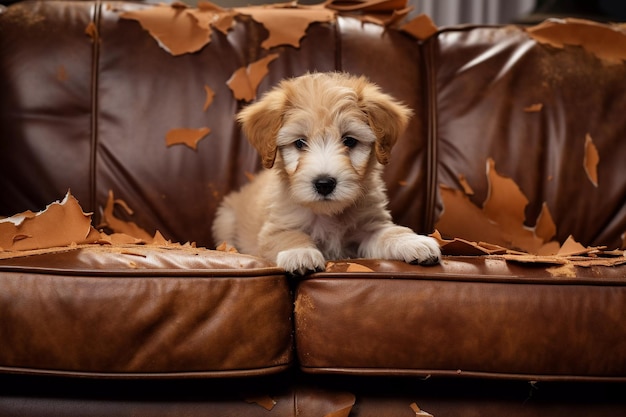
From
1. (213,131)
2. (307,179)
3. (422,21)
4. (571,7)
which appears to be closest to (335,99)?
(307,179)

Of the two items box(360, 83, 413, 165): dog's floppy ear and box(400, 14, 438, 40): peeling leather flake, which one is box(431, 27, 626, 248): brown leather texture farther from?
box(360, 83, 413, 165): dog's floppy ear

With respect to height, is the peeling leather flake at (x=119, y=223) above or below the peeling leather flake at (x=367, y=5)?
below

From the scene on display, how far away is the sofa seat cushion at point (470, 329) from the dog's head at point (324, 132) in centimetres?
42

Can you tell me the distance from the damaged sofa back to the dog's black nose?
82 centimetres

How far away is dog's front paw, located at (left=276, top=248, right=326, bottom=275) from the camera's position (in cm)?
160

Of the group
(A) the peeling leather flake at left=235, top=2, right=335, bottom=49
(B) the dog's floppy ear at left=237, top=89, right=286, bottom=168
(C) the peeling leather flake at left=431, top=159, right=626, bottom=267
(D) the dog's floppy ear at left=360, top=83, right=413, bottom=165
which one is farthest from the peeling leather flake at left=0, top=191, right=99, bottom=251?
(C) the peeling leather flake at left=431, top=159, right=626, bottom=267

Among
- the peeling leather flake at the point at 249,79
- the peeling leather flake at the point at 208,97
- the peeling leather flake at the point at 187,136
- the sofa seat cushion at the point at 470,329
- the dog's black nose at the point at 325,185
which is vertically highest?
the peeling leather flake at the point at 249,79

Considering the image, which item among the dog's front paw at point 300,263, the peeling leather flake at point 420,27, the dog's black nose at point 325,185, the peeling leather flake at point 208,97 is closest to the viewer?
the dog's front paw at point 300,263

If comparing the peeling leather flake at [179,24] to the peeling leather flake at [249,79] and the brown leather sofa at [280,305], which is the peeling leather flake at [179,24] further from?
the brown leather sofa at [280,305]

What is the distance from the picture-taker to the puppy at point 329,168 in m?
1.83

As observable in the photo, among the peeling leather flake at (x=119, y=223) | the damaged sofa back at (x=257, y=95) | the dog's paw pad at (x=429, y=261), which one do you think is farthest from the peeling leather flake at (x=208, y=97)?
the dog's paw pad at (x=429, y=261)

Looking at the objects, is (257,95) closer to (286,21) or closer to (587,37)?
(286,21)

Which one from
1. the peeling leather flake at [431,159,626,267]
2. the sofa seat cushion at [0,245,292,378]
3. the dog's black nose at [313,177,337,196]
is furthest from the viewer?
the peeling leather flake at [431,159,626,267]

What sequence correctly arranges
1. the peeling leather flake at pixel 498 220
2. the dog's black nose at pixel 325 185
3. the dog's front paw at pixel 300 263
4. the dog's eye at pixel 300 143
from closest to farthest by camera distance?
1. the dog's front paw at pixel 300 263
2. the dog's black nose at pixel 325 185
3. the dog's eye at pixel 300 143
4. the peeling leather flake at pixel 498 220
